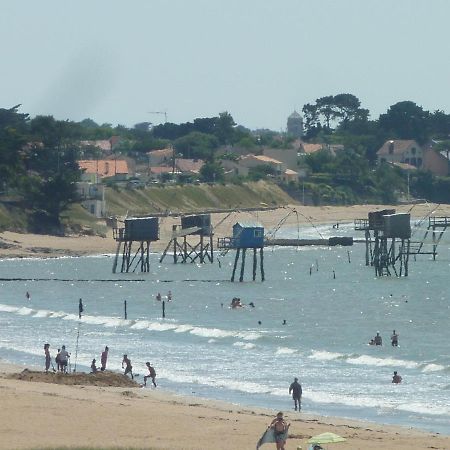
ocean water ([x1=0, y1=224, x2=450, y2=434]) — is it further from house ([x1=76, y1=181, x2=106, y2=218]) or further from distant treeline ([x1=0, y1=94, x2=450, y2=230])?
house ([x1=76, y1=181, x2=106, y2=218])

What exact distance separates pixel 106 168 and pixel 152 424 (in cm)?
12670

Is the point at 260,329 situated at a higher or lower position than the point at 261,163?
lower

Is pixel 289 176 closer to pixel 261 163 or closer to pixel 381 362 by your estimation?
pixel 261 163

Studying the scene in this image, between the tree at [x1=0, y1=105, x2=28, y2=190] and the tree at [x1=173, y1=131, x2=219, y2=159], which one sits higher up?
the tree at [x1=173, y1=131, x2=219, y2=159]

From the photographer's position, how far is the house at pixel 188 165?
17050cm

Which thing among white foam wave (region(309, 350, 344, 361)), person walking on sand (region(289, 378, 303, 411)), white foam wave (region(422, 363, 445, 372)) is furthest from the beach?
white foam wave (region(309, 350, 344, 361))

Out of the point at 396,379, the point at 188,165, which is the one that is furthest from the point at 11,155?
the point at 396,379

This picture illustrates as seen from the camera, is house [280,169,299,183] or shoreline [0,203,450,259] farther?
house [280,169,299,183]

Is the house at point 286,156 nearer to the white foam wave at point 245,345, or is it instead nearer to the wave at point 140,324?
the wave at point 140,324

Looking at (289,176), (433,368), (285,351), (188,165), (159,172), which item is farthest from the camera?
(188,165)

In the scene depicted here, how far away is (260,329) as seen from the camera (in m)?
58.2

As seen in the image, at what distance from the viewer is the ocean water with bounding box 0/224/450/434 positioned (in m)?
40.0

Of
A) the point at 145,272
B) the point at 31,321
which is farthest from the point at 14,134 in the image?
the point at 31,321

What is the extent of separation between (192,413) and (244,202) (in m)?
119
